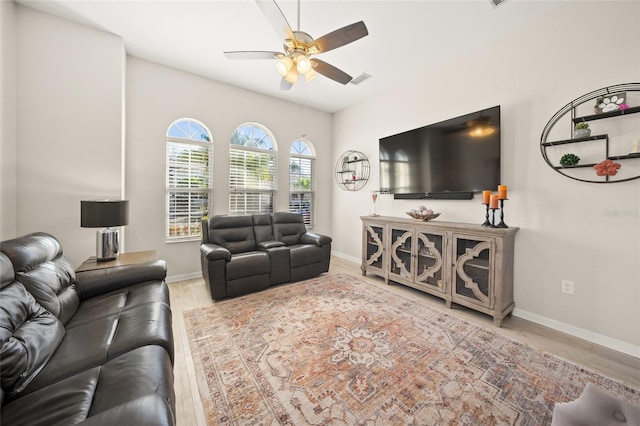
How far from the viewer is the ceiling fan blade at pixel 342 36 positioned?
1809 millimetres

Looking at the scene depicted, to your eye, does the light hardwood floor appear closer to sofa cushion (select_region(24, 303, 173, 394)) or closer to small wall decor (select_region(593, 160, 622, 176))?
sofa cushion (select_region(24, 303, 173, 394))

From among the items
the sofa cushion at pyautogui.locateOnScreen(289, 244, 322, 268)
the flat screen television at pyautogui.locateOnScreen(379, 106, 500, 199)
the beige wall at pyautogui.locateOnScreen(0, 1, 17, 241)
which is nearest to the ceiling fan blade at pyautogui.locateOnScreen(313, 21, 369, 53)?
the flat screen television at pyautogui.locateOnScreen(379, 106, 500, 199)

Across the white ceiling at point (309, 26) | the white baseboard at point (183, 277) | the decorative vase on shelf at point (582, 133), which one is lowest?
the white baseboard at point (183, 277)

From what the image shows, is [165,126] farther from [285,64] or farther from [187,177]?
[285,64]

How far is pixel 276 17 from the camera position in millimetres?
1792

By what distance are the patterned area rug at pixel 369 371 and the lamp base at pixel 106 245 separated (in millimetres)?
974

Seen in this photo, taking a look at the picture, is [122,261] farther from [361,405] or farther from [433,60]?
[433,60]

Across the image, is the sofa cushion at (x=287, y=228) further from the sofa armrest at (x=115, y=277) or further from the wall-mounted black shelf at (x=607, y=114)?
the wall-mounted black shelf at (x=607, y=114)

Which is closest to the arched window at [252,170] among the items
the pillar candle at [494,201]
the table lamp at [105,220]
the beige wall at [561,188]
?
the table lamp at [105,220]

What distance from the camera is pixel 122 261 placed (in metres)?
2.43

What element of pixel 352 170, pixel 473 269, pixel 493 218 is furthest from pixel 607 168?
pixel 352 170

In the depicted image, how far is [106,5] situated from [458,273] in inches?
182

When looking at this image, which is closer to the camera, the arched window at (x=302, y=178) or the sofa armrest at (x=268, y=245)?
the sofa armrest at (x=268, y=245)

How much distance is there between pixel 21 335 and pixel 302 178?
4.33 metres
